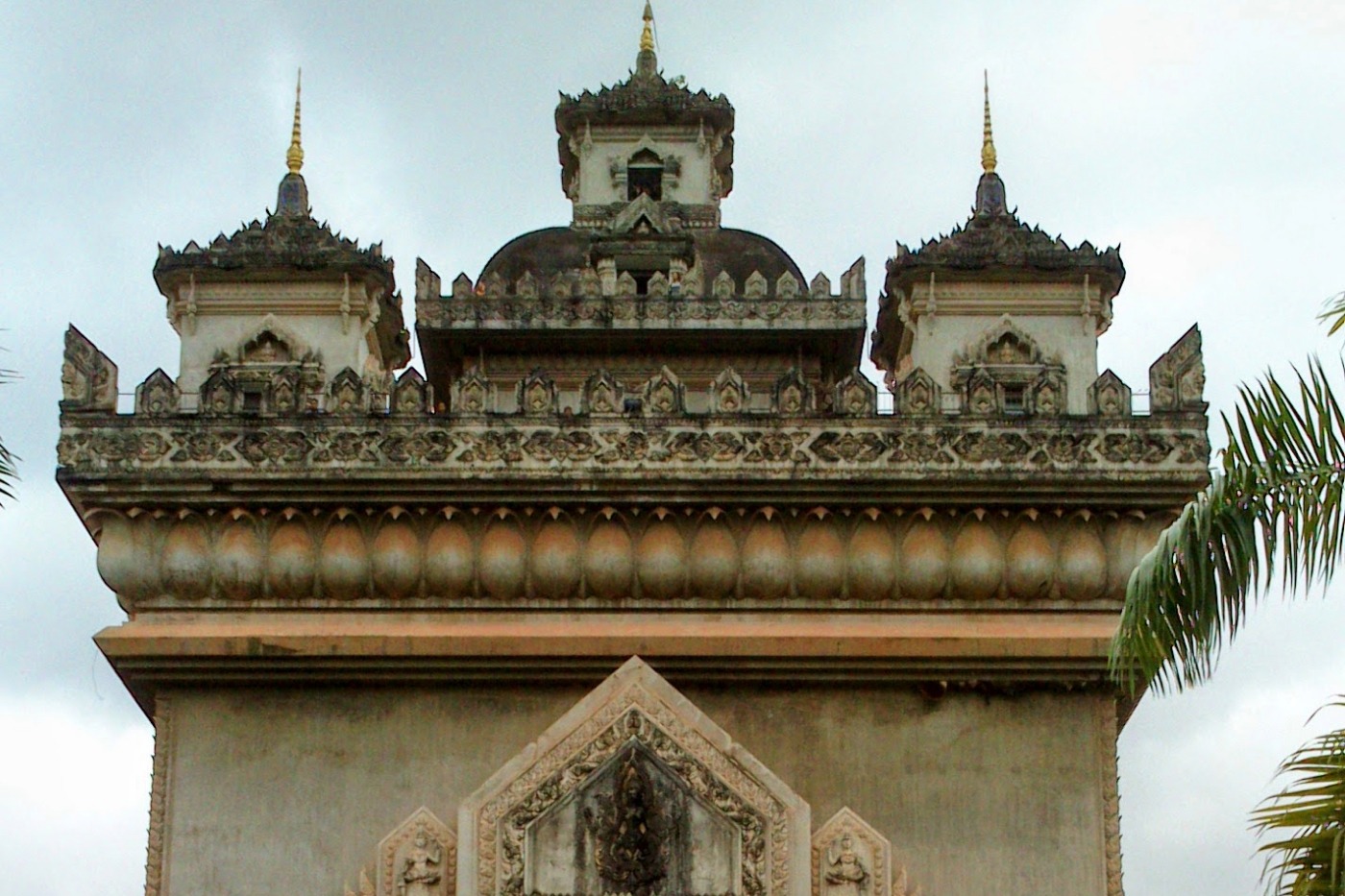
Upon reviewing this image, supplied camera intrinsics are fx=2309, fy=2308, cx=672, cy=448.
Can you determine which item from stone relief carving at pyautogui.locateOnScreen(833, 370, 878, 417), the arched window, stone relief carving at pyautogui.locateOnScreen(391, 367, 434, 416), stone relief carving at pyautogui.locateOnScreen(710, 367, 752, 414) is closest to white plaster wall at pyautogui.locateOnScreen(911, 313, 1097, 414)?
stone relief carving at pyautogui.locateOnScreen(833, 370, 878, 417)

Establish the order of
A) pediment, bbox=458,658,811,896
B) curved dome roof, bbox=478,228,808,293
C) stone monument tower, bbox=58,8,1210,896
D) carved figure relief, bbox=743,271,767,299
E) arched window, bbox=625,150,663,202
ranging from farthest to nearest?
arched window, bbox=625,150,663,202
curved dome roof, bbox=478,228,808,293
carved figure relief, bbox=743,271,767,299
stone monument tower, bbox=58,8,1210,896
pediment, bbox=458,658,811,896

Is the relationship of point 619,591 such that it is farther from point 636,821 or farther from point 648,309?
point 648,309

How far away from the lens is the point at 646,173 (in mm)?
28406

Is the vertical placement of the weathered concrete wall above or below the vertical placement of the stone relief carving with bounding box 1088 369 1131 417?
below

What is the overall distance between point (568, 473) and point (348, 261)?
5.91 metres

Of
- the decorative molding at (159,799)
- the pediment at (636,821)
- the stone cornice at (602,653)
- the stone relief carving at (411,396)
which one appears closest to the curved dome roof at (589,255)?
the stone relief carving at (411,396)

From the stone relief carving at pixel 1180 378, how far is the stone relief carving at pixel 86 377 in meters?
9.05

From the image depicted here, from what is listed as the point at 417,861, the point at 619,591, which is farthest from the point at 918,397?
the point at 417,861

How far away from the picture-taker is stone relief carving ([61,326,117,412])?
19984mm

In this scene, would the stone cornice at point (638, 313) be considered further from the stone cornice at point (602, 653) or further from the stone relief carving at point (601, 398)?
the stone cornice at point (602, 653)

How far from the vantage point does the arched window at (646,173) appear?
2831 centimetres

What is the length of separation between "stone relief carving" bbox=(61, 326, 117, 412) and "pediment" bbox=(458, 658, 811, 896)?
16.8ft

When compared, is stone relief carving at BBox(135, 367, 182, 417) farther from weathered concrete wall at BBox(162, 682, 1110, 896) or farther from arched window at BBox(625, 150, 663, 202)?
arched window at BBox(625, 150, 663, 202)

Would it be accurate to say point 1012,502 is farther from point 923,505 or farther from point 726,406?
point 726,406
